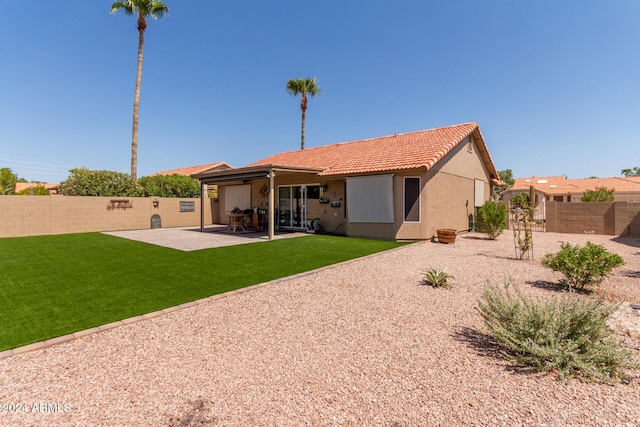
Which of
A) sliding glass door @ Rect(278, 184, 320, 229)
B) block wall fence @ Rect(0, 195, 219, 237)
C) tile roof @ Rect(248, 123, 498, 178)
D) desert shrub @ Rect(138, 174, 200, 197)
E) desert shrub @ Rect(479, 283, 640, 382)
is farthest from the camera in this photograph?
desert shrub @ Rect(138, 174, 200, 197)

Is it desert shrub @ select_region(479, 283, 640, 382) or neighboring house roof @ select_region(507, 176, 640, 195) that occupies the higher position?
neighboring house roof @ select_region(507, 176, 640, 195)

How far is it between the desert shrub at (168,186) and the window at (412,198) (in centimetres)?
1702

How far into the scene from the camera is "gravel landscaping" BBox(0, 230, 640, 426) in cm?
225

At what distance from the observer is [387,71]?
16891 millimetres

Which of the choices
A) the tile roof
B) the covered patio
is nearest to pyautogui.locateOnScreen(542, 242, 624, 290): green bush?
the tile roof

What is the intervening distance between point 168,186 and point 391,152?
1635cm

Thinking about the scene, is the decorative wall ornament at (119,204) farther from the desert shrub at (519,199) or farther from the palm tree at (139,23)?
the desert shrub at (519,199)

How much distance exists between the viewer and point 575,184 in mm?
40500

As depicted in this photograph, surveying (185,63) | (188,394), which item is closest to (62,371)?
(188,394)

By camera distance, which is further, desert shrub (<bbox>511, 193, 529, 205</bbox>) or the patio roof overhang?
the patio roof overhang

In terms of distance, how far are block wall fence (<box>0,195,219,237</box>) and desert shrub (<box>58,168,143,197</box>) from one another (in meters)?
1.94

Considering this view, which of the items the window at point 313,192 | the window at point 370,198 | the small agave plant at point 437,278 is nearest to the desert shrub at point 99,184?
the window at point 313,192

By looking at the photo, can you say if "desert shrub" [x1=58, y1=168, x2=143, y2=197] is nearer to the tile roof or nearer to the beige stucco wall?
the beige stucco wall

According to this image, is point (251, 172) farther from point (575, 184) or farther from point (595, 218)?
point (575, 184)
